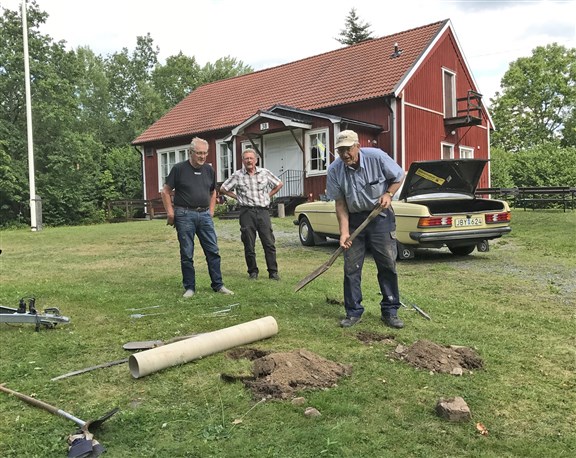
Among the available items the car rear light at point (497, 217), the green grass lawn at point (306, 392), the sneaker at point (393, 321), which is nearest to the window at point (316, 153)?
the car rear light at point (497, 217)

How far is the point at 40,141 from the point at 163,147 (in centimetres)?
593

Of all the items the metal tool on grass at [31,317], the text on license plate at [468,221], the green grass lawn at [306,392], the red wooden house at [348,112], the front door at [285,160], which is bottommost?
the green grass lawn at [306,392]

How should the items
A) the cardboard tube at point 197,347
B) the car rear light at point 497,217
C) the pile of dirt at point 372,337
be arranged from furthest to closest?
the car rear light at point 497,217 → the pile of dirt at point 372,337 → the cardboard tube at point 197,347

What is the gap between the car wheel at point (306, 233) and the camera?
1170 centimetres

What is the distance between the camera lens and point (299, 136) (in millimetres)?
20438

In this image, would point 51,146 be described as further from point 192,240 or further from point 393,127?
point 192,240

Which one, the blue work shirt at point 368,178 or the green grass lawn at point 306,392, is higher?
the blue work shirt at point 368,178

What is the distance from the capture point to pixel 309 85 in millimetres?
23016

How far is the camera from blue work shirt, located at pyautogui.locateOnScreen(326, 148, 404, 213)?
16.4 feet

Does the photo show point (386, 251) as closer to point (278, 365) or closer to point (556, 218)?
point (278, 365)

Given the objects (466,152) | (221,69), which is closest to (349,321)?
(466,152)

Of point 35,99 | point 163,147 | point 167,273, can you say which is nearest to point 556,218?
point 167,273

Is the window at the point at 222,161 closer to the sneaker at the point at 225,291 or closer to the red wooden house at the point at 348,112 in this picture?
the red wooden house at the point at 348,112

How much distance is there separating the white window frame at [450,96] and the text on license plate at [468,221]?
14078mm
